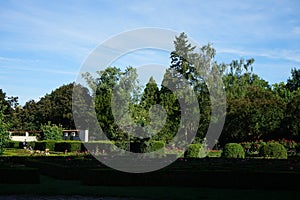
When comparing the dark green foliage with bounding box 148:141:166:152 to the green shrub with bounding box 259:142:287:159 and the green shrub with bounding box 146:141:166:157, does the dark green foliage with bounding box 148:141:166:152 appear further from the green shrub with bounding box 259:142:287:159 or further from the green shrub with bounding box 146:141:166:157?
the green shrub with bounding box 259:142:287:159

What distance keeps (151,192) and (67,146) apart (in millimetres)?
22895

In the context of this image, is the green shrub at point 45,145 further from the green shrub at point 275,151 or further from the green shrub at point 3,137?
the green shrub at point 275,151

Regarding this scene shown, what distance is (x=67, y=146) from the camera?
32938 mm

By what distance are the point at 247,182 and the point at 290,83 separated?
5310 centimetres

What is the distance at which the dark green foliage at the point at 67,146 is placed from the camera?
3278 centimetres

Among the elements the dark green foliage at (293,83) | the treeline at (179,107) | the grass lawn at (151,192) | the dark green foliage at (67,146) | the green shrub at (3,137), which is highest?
the dark green foliage at (293,83)

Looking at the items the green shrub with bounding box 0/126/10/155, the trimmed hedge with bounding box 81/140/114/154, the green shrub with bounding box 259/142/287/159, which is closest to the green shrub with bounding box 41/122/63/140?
the trimmed hedge with bounding box 81/140/114/154

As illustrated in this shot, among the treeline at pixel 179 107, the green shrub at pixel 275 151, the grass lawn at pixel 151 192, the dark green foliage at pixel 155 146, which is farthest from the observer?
the treeline at pixel 179 107

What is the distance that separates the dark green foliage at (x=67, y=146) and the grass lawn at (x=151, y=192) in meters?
20.4

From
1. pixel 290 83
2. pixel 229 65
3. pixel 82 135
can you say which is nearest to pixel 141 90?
pixel 82 135

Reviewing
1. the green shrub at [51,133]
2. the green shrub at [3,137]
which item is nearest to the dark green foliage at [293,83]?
the green shrub at [51,133]

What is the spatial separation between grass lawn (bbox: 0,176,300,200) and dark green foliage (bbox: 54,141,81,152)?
20.4 meters

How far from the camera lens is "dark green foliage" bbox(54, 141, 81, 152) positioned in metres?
32.8

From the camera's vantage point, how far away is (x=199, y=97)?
35.2 meters
